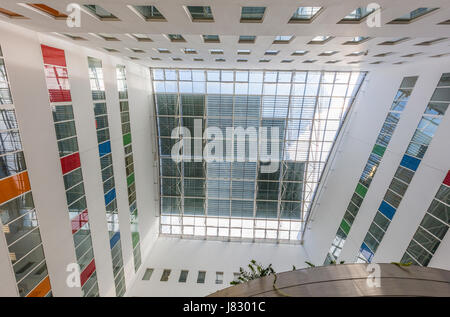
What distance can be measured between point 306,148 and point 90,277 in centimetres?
1698

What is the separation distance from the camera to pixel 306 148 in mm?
19812

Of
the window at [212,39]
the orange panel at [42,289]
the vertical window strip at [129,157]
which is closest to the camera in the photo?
the orange panel at [42,289]

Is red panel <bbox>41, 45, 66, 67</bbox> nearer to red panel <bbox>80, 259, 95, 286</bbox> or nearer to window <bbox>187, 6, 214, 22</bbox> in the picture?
window <bbox>187, 6, 214, 22</bbox>

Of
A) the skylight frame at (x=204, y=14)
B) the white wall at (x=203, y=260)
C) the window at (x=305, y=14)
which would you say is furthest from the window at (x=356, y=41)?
the white wall at (x=203, y=260)

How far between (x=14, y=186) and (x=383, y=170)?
51.7 feet

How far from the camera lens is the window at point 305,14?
6094mm

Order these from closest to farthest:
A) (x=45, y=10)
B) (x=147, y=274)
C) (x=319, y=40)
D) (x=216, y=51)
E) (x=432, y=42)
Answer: (x=45, y=10) < (x=432, y=42) < (x=319, y=40) < (x=216, y=51) < (x=147, y=274)

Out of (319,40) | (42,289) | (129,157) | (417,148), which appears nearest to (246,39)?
(319,40)

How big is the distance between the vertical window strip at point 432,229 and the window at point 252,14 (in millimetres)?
9106

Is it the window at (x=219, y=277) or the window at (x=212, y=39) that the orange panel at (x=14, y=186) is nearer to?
the window at (x=212, y=39)

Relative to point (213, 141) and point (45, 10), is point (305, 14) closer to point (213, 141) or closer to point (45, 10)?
point (45, 10)

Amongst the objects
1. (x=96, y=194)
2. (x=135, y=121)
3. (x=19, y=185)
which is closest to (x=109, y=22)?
(x=19, y=185)

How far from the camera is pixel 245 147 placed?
20.1 metres

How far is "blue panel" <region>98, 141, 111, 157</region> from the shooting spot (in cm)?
1180
